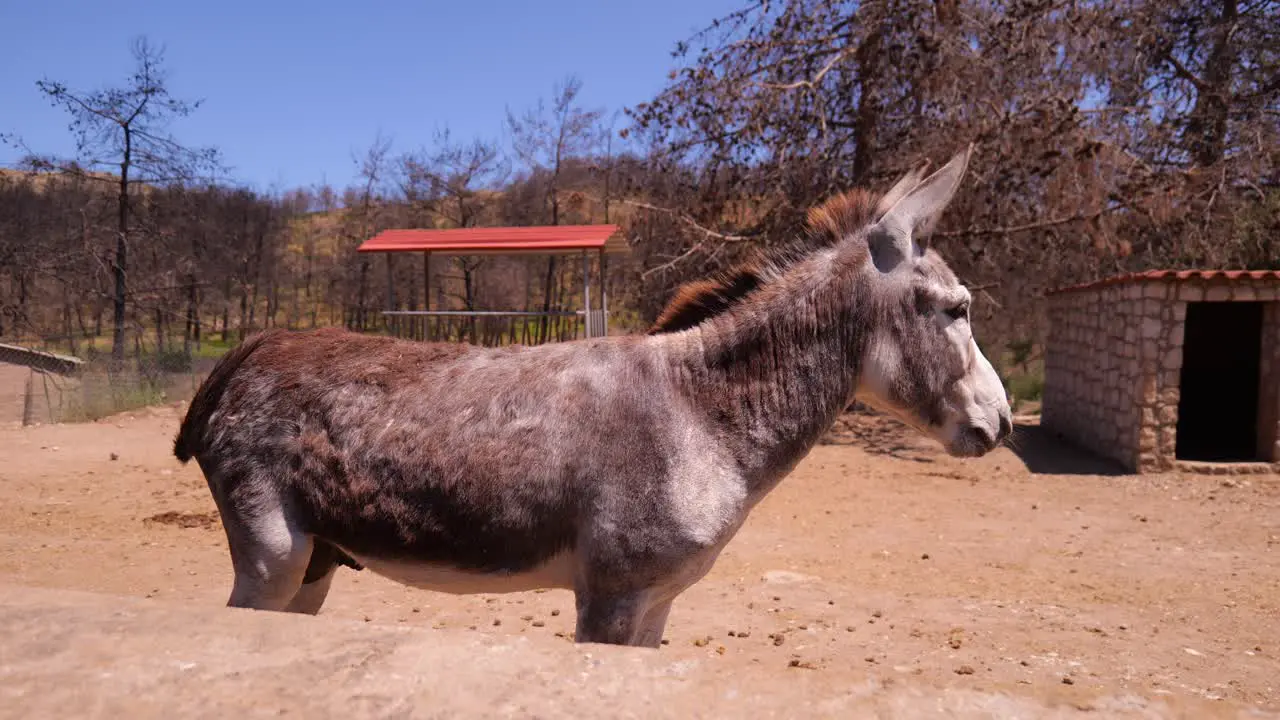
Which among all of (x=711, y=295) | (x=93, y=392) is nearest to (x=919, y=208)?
(x=711, y=295)

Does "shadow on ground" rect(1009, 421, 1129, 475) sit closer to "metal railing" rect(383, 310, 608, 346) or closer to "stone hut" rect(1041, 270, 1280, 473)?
"stone hut" rect(1041, 270, 1280, 473)

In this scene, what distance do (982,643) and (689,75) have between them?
1197cm

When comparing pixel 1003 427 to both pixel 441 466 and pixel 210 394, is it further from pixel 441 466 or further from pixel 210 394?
pixel 210 394

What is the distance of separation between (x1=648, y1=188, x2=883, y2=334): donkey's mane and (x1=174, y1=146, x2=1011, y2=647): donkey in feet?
0.04

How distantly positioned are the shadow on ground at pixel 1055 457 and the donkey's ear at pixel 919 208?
356 inches

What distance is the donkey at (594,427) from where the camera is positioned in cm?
→ 279

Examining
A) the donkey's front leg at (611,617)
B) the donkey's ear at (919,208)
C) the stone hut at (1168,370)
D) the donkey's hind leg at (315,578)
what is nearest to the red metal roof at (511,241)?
the stone hut at (1168,370)

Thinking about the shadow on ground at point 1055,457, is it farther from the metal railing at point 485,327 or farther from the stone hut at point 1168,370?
the metal railing at point 485,327

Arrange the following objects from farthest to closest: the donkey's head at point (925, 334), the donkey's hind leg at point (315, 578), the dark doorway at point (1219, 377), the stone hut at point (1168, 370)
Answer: the dark doorway at point (1219, 377)
the stone hut at point (1168, 370)
the donkey's hind leg at point (315, 578)
the donkey's head at point (925, 334)

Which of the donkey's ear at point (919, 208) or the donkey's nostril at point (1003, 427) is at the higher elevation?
the donkey's ear at point (919, 208)

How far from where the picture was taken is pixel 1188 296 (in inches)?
426

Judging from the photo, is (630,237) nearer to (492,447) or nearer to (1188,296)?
(1188,296)

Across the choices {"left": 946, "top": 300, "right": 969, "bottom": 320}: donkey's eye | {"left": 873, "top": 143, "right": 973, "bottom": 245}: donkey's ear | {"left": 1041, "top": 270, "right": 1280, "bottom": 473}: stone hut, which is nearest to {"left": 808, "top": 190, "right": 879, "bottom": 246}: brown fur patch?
{"left": 873, "top": 143, "right": 973, "bottom": 245}: donkey's ear

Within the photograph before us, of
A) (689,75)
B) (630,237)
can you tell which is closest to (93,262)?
(630,237)
